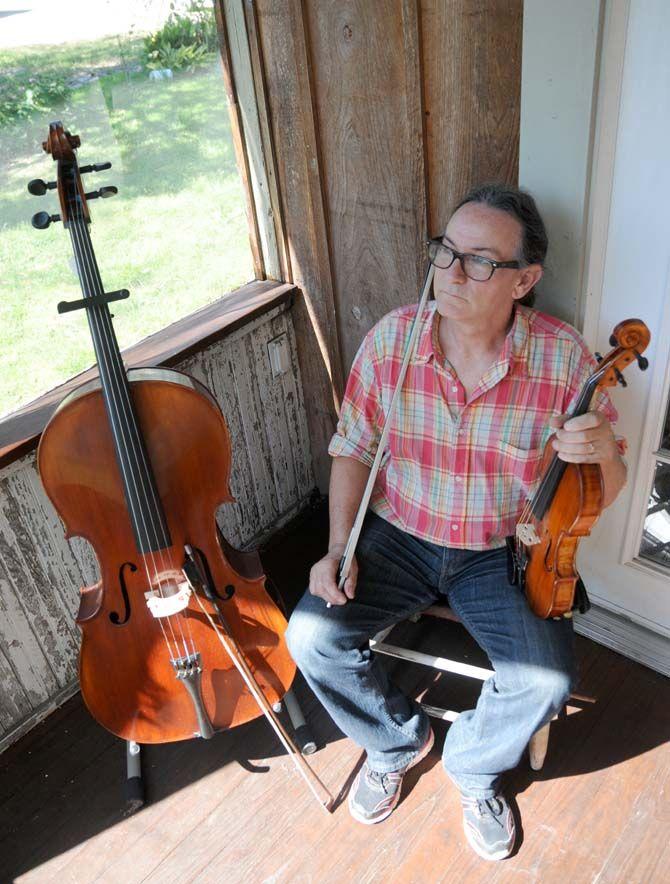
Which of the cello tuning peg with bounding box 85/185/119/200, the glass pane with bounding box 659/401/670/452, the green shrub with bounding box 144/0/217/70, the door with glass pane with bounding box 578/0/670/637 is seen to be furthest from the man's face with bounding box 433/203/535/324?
the green shrub with bounding box 144/0/217/70

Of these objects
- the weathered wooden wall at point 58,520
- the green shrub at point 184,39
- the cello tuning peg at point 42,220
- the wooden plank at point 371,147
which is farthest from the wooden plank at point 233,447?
the green shrub at point 184,39

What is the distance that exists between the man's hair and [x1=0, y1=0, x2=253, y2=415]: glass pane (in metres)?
0.91

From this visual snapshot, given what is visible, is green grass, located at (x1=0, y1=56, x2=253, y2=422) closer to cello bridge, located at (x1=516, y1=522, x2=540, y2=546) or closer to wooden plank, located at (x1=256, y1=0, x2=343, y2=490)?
wooden plank, located at (x1=256, y1=0, x2=343, y2=490)

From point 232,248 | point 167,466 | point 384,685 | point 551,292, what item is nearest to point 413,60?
point 551,292

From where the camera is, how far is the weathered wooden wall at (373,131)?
174 cm

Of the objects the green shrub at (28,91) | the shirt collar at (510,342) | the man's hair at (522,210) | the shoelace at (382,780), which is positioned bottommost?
the shoelace at (382,780)

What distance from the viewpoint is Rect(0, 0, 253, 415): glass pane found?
5.90 feet

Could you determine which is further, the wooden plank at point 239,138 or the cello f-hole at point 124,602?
the wooden plank at point 239,138

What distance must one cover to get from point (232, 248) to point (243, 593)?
1.14m

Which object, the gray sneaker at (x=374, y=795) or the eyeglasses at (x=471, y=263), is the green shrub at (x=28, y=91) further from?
the gray sneaker at (x=374, y=795)

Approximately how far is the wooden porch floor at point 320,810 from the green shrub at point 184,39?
1794 millimetres

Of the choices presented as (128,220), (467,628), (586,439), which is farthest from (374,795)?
(128,220)

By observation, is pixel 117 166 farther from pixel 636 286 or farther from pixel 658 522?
pixel 658 522

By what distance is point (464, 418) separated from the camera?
68.8 inches
